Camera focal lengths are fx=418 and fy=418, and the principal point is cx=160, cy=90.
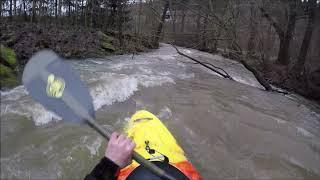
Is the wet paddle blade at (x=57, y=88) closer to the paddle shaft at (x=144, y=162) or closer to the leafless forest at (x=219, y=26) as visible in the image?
the paddle shaft at (x=144, y=162)

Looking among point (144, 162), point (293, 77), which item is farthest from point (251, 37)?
point (144, 162)

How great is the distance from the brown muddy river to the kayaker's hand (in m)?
2.36

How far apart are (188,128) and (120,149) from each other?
389cm

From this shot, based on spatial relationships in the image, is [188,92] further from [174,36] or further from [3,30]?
[174,36]

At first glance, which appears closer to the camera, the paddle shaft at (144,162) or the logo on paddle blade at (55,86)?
the paddle shaft at (144,162)

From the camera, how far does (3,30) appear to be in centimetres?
1042

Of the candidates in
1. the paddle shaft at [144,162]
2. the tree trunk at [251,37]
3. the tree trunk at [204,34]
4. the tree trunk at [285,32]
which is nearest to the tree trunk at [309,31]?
the tree trunk at [285,32]

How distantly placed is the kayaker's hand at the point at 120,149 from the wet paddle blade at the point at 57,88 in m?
0.31

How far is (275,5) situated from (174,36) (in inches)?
284

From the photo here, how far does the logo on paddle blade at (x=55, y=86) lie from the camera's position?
2069 millimetres

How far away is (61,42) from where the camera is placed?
10938mm

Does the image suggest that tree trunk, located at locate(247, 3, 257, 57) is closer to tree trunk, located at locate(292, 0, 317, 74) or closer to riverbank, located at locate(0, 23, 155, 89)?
tree trunk, located at locate(292, 0, 317, 74)

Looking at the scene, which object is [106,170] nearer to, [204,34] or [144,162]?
[144,162]

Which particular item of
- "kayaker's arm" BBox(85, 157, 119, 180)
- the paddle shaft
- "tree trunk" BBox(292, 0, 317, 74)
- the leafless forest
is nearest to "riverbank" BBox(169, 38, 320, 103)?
the leafless forest
